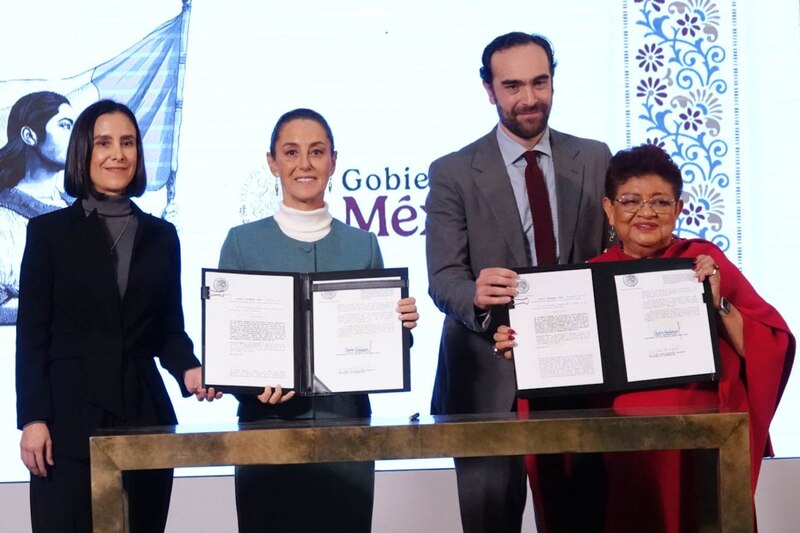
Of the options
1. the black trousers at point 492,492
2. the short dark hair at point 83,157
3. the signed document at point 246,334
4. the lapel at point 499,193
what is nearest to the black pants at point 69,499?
the signed document at point 246,334

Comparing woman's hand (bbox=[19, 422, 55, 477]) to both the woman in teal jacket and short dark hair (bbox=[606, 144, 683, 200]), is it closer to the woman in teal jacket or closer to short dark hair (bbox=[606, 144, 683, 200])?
the woman in teal jacket

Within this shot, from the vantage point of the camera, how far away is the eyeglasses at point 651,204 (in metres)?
2.60

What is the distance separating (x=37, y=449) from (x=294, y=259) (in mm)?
750

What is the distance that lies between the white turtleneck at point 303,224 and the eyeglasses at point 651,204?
2.47 ft

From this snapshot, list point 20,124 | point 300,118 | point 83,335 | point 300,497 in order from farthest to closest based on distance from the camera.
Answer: point 20,124 < point 300,118 < point 300,497 < point 83,335

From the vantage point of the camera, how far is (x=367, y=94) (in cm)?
410

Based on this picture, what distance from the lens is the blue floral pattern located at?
13.6 feet

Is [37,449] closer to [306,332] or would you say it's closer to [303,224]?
[306,332]

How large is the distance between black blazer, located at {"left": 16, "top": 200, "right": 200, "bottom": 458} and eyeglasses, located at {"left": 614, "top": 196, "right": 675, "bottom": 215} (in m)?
1.12

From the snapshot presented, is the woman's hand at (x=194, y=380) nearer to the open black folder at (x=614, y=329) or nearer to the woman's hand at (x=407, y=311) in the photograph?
the woman's hand at (x=407, y=311)

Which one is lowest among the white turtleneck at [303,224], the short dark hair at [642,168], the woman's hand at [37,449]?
the woman's hand at [37,449]

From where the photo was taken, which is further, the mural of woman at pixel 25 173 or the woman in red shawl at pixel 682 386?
the mural of woman at pixel 25 173

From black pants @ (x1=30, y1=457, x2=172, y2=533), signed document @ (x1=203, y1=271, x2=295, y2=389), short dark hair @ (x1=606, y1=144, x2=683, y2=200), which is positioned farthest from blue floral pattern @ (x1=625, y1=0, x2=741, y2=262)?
black pants @ (x1=30, y1=457, x2=172, y2=533)

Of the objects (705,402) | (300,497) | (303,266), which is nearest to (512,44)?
(303,266)
